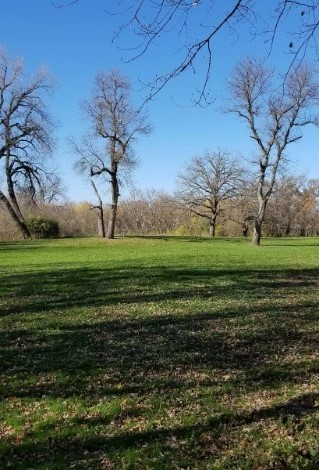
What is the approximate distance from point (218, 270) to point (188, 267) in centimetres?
157

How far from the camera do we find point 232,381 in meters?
5.78

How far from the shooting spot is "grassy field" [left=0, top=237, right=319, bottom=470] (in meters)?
4.16

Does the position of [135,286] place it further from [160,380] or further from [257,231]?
[257,231]

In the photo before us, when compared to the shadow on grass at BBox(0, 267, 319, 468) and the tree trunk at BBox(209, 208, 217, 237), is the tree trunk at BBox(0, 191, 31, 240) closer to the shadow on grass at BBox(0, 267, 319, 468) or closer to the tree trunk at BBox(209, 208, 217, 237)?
the tree trunk at BBox(209, 208, 217, 237)

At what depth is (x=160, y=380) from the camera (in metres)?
5.84

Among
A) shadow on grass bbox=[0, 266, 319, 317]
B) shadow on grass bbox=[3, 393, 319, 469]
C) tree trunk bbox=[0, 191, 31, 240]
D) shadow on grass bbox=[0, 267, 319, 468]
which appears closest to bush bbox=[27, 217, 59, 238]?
tree trunk bbox=[0, 191, 31, 240]

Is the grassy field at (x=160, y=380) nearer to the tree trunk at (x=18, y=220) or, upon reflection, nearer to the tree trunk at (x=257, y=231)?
the tree trunk at (x=257, y=231)

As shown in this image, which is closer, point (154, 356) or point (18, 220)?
point (154, 356)

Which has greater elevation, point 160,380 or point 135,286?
point 135,286

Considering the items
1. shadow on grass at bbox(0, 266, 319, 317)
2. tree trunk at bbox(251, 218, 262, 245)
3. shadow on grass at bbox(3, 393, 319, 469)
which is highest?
tree trunk at bbox(251, 218, 262, 245)

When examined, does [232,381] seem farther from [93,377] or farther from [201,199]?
[201,199]

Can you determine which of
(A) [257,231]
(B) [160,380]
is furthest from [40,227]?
(B) [160,380]

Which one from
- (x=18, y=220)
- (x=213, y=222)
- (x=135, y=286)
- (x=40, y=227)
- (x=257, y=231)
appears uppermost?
(x=213, y=222)

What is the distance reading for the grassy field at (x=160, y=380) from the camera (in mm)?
4160
